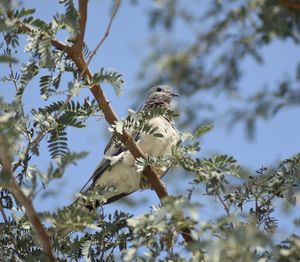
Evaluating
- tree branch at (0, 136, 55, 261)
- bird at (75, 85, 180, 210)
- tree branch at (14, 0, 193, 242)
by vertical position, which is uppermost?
bird at (75, 85, 180, 210)

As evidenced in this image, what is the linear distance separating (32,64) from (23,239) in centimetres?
108

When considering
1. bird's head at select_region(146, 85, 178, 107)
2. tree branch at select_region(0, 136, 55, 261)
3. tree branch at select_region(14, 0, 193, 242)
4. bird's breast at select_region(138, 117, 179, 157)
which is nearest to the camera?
tree branch at select_region(0, 136, 55, 261)

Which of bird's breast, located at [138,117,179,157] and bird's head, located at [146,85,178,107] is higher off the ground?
bird's head, located at [146,85,178,107]

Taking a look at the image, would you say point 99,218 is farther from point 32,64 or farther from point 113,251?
point 32,64

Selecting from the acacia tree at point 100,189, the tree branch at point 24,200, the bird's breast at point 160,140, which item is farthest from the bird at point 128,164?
the tree branch at point 24,200

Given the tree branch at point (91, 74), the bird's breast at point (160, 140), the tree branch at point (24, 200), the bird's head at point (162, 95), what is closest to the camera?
the tree branch at point (24, 200)

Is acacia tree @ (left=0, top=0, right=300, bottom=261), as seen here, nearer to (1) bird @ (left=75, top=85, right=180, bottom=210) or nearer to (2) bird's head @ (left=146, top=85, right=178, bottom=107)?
(1) bird @ (left=75, top=85, right=180, bottom=210)

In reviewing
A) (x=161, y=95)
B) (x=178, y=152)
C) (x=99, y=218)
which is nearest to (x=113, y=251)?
(x=99, y=218)

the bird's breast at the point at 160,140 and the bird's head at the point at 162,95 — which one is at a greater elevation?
the bird's head at the point at 162,95

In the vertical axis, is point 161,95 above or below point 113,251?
above

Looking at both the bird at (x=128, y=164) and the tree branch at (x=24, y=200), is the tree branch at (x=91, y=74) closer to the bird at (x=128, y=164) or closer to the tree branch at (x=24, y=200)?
the tree branch at (x=24, y=200)

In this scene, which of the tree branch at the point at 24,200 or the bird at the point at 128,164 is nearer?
the tree branch at the point at 24,200

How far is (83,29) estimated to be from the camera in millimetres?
2900

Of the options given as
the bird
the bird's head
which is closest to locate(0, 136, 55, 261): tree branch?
the bird
